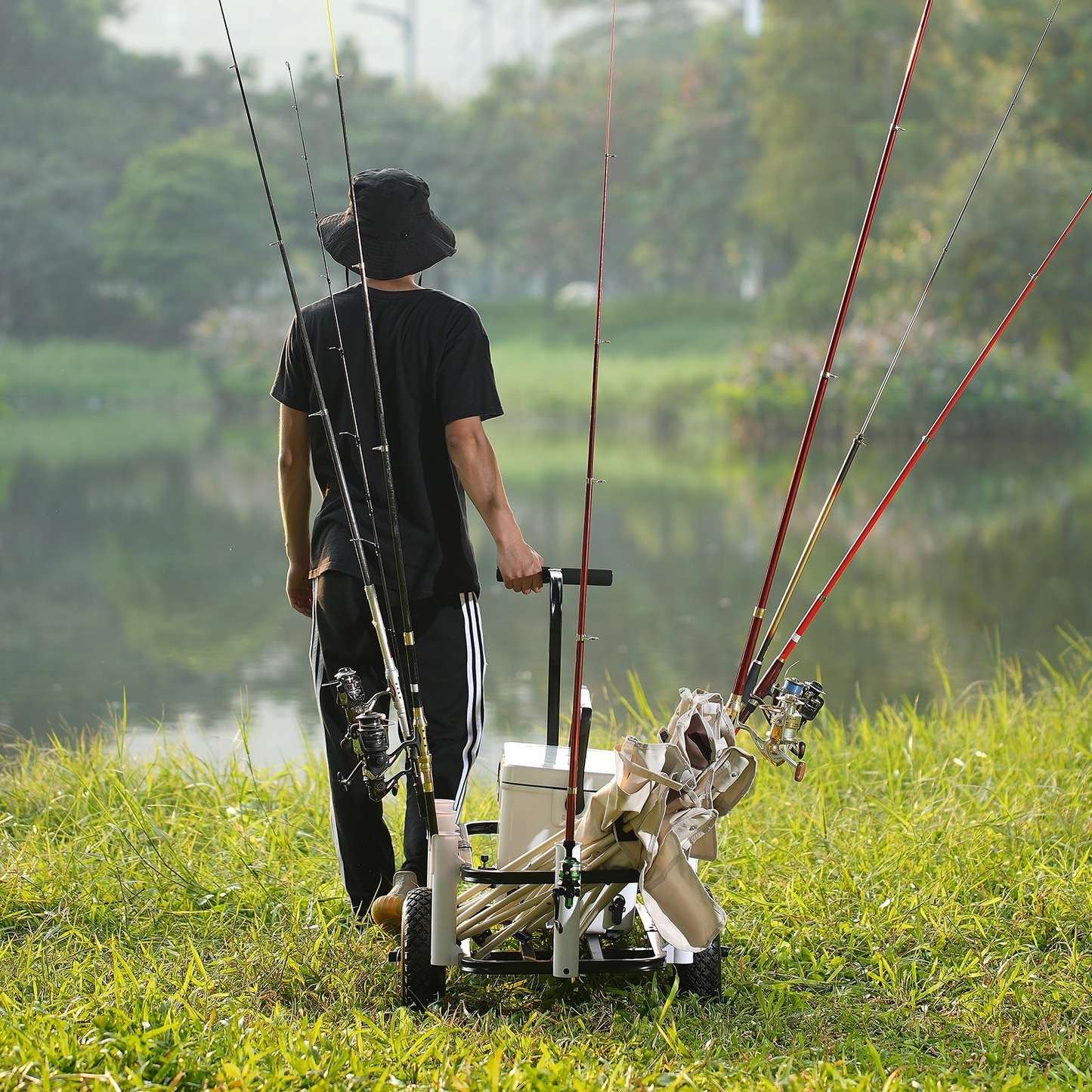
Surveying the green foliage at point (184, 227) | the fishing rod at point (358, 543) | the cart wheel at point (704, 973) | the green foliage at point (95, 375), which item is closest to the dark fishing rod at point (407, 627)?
the fishing rod at point (358, 543)

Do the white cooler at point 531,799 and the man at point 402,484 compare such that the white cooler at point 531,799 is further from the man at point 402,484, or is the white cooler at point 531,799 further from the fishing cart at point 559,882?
the man at point 402,484

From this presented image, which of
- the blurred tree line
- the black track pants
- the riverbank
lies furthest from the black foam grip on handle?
the blurred tree line

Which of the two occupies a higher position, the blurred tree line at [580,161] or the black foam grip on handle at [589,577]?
the black foam grip on handle at [589,577]

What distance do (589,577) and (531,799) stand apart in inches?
14.8

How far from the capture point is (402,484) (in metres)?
2.34

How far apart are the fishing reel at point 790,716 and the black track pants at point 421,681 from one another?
1.70 feet

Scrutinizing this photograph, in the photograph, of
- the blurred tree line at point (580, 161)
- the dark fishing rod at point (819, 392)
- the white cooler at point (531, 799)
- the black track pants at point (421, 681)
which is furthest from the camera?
the blurred tree line at point (580, 161)

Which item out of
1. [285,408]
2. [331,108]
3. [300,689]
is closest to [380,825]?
[285,408]

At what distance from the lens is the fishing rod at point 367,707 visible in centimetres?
208

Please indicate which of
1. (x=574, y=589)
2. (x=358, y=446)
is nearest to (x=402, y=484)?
(x=358, y=446)

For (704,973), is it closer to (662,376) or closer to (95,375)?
(662,376)

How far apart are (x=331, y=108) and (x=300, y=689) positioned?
95.3 ft

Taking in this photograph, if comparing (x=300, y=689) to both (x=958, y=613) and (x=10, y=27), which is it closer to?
(x=958, y=613)

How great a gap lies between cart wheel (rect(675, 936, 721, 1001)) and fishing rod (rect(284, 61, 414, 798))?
534 mm
